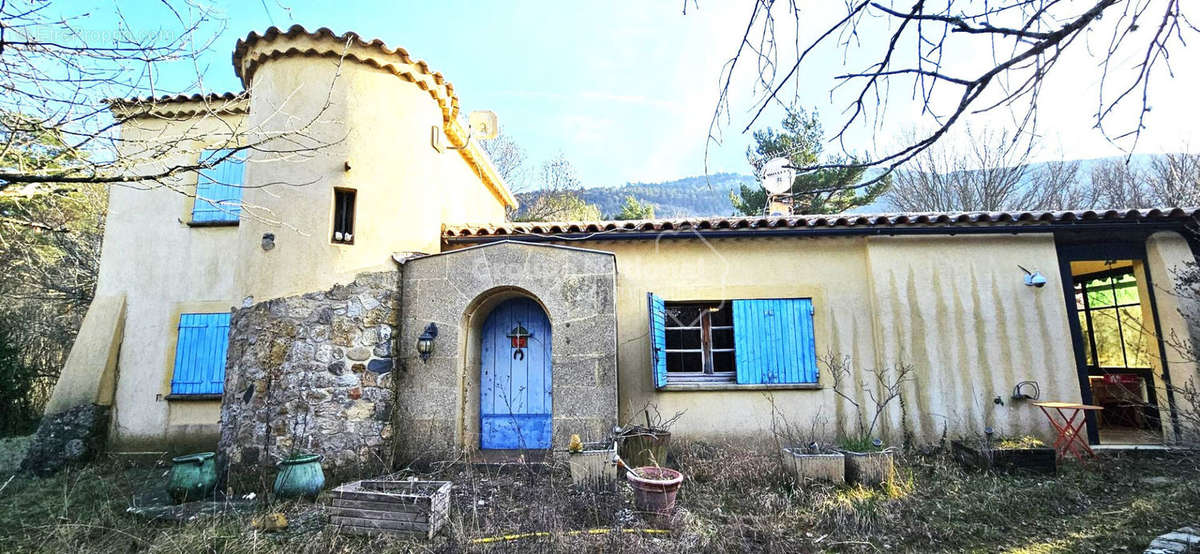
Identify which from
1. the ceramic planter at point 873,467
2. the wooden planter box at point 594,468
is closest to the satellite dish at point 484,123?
the wooden planter box at point 594,468

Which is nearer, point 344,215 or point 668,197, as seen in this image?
point 344,215

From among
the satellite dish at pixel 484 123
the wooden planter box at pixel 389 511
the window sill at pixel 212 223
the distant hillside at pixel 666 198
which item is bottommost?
the wooden planter box at pixel 389 511

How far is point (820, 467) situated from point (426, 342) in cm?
454

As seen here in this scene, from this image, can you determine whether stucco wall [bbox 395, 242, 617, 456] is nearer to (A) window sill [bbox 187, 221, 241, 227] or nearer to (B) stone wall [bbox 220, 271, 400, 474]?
(B) stone wall [bbox 220, 271, 400, 474]

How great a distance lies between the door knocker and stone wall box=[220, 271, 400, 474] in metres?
1.53

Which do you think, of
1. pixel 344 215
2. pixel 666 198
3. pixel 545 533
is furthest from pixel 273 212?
pixel 666 198

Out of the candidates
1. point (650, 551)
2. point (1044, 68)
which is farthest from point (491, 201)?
point (1044, 68)

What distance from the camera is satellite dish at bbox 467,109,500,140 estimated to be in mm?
9117

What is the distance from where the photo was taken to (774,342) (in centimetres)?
691

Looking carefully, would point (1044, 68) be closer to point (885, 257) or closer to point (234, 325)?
point (885, 257)

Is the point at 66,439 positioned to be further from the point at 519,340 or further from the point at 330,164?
the point at 519,340

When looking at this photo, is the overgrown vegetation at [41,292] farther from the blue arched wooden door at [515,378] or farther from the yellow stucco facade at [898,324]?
the yellow stucco facade at [898,324]

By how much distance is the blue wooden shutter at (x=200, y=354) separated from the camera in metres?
7.64

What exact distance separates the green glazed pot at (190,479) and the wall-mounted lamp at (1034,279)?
9.71 metres
